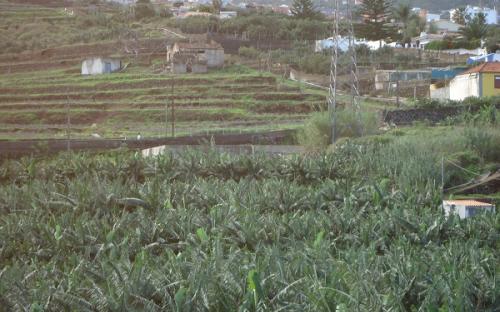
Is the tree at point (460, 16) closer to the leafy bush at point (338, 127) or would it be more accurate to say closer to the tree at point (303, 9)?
the tree at point (303, 9)

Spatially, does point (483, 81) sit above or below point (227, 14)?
below

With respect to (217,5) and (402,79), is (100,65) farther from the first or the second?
(217,5)

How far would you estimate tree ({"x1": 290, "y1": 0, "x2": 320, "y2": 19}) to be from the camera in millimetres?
49688

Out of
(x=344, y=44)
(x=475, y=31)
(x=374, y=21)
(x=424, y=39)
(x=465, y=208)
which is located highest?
(x=374, y=21)

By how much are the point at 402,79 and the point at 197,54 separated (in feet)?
28.1

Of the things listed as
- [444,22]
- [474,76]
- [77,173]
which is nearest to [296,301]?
[77,173]

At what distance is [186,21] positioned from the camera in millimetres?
45562

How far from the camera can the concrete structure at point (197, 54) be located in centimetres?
3622

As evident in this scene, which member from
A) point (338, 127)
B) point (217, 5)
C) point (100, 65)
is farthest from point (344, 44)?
point (338, 127)

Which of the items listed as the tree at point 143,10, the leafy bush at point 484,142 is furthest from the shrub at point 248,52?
the leafy bush at point 484,142

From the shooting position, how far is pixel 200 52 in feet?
122

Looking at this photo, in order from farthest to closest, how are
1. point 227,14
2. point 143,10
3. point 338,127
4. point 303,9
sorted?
point 227,14 → point 303,9 → point 143,10 → point 338,127

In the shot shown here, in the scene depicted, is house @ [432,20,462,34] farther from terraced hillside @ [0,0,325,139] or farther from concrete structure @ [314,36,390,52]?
terraced hillside @ [0,0,325,139]

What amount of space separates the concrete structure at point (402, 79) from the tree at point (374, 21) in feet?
20.6
